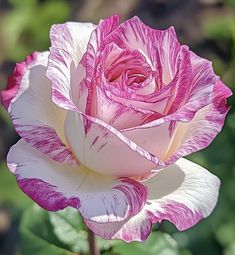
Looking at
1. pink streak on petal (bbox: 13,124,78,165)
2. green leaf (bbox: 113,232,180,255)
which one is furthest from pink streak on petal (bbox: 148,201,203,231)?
green leaf (bbox: 113,232,180,255)

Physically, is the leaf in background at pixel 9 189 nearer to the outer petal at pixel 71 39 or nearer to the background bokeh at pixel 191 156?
the background bokeh at pixel 191 156

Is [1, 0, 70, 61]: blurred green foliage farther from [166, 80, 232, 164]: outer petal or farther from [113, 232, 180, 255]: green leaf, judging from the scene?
[166, 80, 232, 164]: outer petal

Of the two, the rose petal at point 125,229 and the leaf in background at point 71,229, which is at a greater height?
the rose petal at point 125,229

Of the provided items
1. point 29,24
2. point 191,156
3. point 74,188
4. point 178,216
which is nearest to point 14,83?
point 74,188

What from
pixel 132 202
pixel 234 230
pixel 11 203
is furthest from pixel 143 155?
pixel 11 203

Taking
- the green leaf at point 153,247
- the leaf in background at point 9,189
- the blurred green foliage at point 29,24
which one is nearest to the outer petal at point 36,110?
the green leaf at point 153,247

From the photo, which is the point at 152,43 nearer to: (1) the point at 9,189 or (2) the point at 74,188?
(2) the point at 74,188
